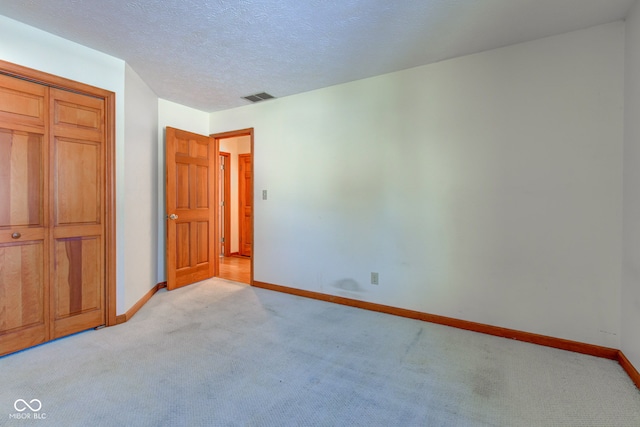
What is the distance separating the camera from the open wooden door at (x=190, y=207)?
3652 millimetres

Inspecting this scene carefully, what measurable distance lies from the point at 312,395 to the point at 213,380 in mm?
655

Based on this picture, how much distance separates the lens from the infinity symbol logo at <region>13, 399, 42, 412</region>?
1.57m

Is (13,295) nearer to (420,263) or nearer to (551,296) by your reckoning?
(420,263)

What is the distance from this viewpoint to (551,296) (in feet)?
7.62

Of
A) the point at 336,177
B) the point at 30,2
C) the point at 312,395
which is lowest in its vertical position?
the point at 312,395

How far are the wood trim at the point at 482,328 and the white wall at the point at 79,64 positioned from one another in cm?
203

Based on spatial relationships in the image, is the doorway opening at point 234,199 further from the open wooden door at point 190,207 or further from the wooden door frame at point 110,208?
the wooden door frame at point 110,208

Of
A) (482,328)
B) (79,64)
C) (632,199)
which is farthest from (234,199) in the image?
(632,199)

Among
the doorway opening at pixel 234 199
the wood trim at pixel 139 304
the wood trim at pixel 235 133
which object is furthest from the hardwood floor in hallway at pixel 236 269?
the wood trim at pixel 235 133

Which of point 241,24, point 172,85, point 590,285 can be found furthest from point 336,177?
point 590,285

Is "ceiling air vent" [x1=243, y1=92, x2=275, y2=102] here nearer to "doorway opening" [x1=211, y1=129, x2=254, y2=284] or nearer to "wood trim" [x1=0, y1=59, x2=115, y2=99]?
"wood trim" [x1=0, y1=59, x2=115, y2=99]

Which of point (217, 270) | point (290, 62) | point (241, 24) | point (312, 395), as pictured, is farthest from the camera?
point (217, 270)

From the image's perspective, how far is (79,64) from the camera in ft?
7.95

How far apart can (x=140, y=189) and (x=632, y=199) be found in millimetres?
4280
